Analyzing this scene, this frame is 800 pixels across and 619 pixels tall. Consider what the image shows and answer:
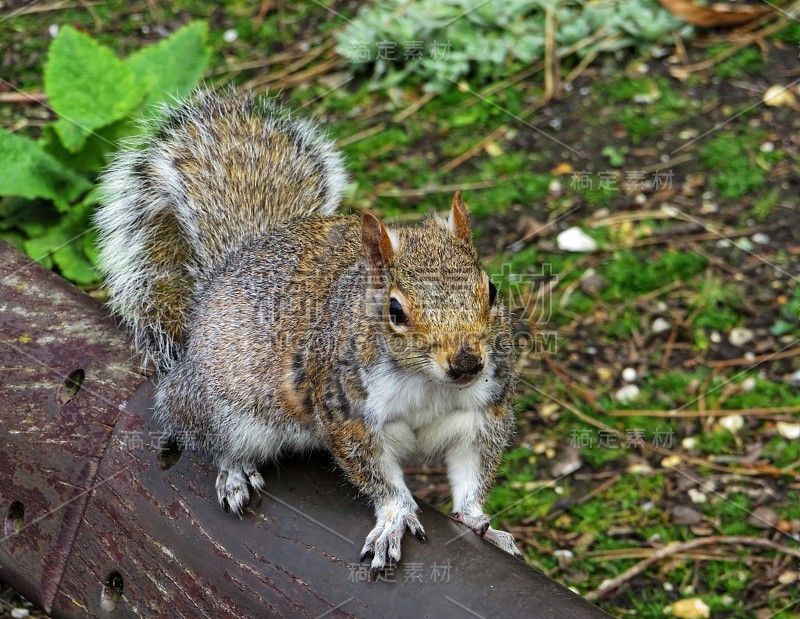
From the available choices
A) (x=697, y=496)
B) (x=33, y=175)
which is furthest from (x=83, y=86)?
(x=697, y=496)

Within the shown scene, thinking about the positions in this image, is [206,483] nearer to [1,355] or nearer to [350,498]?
[350,498]

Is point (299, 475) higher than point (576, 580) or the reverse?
higher

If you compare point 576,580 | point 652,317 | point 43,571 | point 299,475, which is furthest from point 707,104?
point 43,571

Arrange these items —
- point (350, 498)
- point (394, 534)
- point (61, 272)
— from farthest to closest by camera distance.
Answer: point (61, 272) → point (350, 498) → point (394, 534)

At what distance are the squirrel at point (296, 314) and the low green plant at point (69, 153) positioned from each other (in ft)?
2.19

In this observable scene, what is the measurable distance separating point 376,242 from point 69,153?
1868mm

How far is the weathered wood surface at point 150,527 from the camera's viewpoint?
1.72 m

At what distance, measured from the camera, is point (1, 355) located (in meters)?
2.18

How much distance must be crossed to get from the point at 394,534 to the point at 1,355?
3.33 ft

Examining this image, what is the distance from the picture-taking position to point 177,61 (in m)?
3.53

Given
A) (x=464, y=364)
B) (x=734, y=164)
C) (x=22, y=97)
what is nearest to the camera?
(x=464, y=364)

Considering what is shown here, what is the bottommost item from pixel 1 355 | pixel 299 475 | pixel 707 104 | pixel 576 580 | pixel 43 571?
pixel 576 580

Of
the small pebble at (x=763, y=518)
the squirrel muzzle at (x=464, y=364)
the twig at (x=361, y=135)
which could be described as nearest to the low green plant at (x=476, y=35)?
the twig at (x=361, y=135)

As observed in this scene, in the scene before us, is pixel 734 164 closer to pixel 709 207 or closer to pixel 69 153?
pixel 709 207
